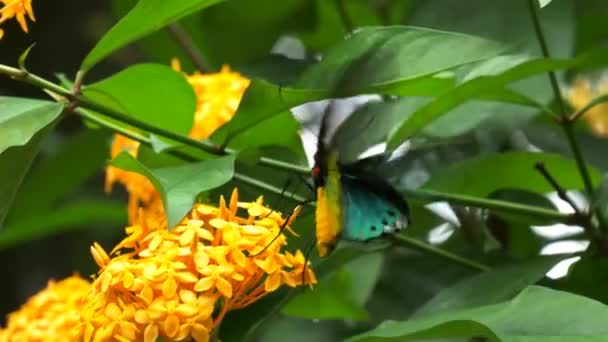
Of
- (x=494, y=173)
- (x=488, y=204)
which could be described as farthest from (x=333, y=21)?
(x=488, y=204)

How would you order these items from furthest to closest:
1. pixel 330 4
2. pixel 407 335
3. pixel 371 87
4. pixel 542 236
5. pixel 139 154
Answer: pixel 330 4 → pixel 542 236 → pixel 139 154 → pixel 371 87 → pixel 407 335

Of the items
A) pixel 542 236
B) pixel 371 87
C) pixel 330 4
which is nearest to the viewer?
pixel 371 87

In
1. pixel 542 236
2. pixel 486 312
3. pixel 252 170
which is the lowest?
pixel 542 236

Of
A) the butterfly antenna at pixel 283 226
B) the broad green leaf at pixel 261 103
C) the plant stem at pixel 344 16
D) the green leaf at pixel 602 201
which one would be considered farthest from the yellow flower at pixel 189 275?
the plant stem at pixel 344 16

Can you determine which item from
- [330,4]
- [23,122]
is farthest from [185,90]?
[330,4]

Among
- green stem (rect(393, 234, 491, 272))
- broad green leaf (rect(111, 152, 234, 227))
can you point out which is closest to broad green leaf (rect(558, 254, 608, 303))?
green stem (rect(393, 234, 491, 272))

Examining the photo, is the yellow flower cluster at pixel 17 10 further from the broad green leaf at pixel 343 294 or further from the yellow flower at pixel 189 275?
the broad green leaf at pixel 343 294

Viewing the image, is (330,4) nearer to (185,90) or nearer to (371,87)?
(185,90)

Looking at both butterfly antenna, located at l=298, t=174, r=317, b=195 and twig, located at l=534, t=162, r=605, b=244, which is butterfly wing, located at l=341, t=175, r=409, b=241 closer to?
butterfly antenna, located at l=298, t=174, r=317, b=195
